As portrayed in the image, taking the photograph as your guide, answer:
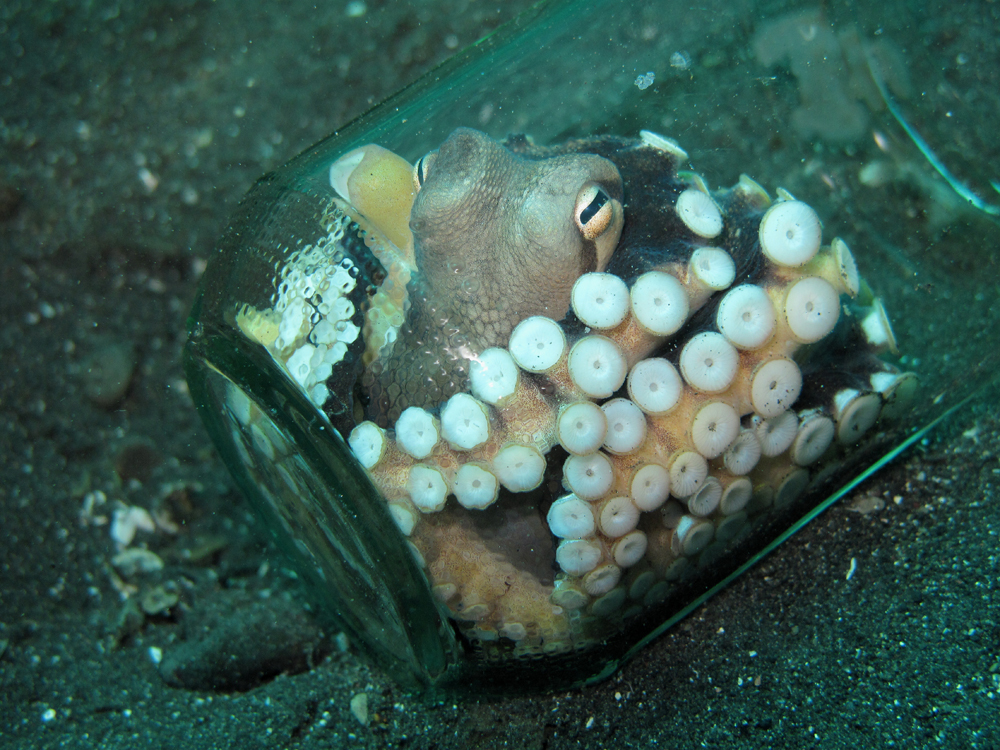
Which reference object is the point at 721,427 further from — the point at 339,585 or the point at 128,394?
the point at 128,394

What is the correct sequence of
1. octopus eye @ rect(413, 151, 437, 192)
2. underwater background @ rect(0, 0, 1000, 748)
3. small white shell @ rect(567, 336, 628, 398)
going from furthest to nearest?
underwater background @ rect(0, 0, 1000, 748)
octopus eye @ rect(413, 151, 437, 192)
small white shell @ rect(567, 336, 628, 398)

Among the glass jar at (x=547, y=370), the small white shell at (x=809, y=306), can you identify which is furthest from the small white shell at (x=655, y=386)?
the small white shell at (x=809, y=306)

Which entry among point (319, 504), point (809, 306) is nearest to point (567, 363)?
point (809, 306)

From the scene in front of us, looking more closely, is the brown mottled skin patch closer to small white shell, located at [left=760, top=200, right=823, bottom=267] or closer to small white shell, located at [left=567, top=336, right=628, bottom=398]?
small white shell, located at [left=567, top=336, right=628, bottom=398]

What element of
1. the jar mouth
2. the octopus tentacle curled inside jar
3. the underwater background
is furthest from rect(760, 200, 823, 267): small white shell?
the jar mouth

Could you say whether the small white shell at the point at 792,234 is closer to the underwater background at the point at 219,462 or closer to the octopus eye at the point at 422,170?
the underwater background at the point at 219,462
